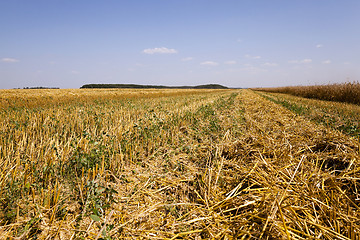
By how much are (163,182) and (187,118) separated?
4069mm

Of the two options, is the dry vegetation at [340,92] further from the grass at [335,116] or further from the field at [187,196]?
the field at [187,196]

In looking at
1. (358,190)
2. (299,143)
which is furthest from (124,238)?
(299,143)

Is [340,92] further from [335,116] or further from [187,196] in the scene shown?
[187,196]

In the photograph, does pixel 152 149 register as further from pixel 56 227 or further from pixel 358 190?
pixel 358 190

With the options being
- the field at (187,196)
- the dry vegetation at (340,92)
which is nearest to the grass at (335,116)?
the field at (187,196)

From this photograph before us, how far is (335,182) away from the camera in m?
2.29

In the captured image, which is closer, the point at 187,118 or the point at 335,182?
the point at 335,182

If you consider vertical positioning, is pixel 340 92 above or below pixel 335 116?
above

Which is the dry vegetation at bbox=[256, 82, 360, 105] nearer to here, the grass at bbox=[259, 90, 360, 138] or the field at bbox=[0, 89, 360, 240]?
the grass at bbox=[259, 90, 360, 138]

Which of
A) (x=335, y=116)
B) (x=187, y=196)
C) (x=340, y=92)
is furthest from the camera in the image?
(x=340, y=92)

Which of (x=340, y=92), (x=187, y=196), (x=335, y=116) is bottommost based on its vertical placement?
(x=187, y=196)

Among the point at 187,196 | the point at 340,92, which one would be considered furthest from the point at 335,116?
the point at 340,92

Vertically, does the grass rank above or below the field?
above

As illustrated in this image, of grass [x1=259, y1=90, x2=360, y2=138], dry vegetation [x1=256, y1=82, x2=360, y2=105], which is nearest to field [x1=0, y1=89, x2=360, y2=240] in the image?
grass [x1=259, y1=90, x2=360, y2=138]
